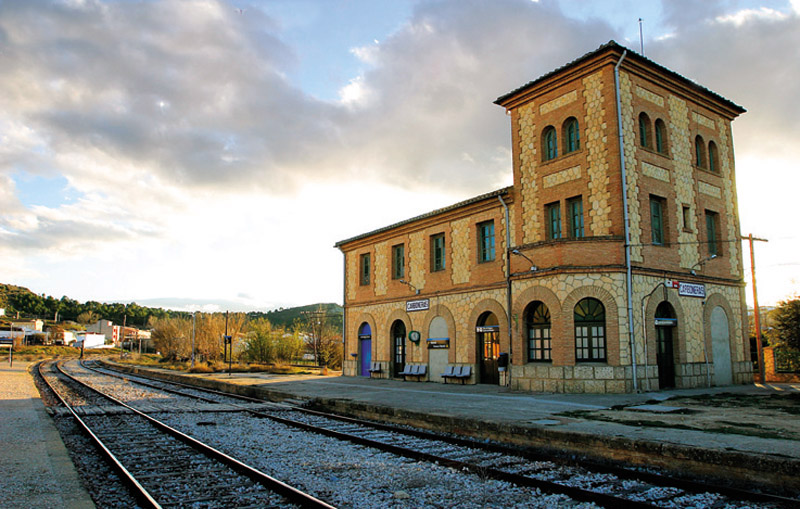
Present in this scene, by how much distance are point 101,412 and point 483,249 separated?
13.6 m

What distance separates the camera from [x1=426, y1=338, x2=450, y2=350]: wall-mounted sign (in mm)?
22266

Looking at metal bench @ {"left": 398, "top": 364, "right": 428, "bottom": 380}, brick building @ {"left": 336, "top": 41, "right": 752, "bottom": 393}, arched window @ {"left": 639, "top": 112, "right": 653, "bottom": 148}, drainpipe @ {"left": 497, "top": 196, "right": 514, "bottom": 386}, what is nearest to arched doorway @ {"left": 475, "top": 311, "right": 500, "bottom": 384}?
brick building @ {"left": 336, "top": 41, "right": 752, "bottom": 393}

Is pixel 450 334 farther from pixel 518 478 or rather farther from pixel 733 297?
pixel 518 478

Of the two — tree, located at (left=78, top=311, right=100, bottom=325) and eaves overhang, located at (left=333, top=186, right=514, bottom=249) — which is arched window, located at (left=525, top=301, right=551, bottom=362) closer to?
eaves overhang, located at (left=333, top=186, right=514, bottom=249)

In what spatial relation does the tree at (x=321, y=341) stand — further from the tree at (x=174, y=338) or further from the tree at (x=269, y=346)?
the tree at (x=174, y=338)

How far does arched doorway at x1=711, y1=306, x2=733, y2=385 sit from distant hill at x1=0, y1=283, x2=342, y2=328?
127 meters

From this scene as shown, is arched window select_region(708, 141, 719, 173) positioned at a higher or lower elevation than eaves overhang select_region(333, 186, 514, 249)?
higher

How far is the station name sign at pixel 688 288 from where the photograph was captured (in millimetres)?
17266

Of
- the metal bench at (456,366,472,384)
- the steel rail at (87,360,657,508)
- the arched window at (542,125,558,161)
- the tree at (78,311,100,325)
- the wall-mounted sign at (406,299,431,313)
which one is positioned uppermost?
the arched window at (542,125,558,161)

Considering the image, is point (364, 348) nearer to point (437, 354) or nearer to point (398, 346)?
point (398, 346)

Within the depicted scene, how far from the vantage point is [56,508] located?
213 inches

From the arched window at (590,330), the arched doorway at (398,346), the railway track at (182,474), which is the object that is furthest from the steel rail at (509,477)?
the arched doorway at (398,346)

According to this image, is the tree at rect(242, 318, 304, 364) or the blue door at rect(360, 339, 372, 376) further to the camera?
the tree at rect(242, 318, 304, 364)

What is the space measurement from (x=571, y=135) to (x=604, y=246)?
4156 mm
